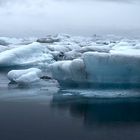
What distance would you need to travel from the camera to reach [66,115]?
6836mm

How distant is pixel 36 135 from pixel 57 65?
10.5ft

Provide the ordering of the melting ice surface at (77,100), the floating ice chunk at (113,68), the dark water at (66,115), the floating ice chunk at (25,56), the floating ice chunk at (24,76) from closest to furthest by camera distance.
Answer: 1. the dark water at (66,115)
2. the melting ice surface at (77,100)
3. the floating ice chunk at (113,68)
4. the floating ice chunk at (24,76)
5. the floating ice chunk at (25,56)

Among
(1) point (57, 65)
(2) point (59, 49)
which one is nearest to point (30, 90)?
(1) point (57, 65)

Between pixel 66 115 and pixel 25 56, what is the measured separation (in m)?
5.22

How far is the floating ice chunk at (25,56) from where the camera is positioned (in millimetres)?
11180

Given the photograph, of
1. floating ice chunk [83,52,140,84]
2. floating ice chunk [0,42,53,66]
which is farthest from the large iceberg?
floating ice chunk [0,42,53,66]

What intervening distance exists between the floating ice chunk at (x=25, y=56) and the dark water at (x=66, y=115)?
271 centimetres

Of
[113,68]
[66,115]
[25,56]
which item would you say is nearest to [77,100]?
[66,115]

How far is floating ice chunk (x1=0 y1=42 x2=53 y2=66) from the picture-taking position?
11180 mm

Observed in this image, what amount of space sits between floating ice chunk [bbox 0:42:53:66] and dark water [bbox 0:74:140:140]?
2.71 m

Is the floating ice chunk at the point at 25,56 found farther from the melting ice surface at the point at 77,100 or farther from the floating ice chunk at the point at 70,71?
the floating ice chunk at the point at 70,71

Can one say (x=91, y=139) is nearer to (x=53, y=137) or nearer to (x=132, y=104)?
(x=53, y=137)

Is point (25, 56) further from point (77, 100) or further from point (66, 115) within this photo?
point (66, 115)

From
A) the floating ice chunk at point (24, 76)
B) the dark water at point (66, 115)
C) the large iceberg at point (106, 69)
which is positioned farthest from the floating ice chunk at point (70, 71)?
the floating ice chunk at point (24, 76)
